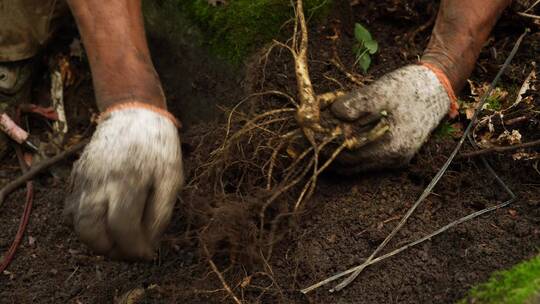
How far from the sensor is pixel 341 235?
1.77m

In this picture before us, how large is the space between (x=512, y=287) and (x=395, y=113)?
0.62m

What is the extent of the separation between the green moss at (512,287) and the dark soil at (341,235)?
0.04 metres

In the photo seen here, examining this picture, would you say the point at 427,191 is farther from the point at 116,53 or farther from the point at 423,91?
the point at 116,53

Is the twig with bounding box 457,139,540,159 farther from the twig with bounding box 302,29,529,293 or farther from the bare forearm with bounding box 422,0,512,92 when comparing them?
the bare forearm with bounding box 422,0,512,92

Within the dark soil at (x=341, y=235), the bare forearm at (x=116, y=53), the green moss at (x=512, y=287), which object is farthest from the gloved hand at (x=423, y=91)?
the bare forearm at (x=116, y=53)

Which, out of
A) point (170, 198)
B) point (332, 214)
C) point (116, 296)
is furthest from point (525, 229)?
point (116, 296)

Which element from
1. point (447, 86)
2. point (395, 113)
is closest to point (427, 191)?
point (395, 113)

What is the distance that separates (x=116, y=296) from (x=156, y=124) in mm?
559

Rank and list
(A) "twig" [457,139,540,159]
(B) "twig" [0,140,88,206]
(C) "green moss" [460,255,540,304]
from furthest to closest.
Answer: (B) "twig" [0,140,88,206], (A) "twig" [457,139,540,159], (C) "green moss" [460,255,540,304]

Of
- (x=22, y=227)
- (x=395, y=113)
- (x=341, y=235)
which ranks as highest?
(x=395, y=113)

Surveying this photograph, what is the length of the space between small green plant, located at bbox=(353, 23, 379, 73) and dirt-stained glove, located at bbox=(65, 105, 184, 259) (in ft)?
2.82

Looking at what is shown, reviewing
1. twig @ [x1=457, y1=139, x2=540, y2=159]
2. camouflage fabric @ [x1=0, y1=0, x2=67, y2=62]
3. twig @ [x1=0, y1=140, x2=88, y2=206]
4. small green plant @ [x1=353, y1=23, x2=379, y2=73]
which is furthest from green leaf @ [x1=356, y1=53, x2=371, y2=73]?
camouflage fabric @ [x1=0, y1=0, x2=67, y2=62]

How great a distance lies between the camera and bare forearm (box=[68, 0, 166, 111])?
1737 mm

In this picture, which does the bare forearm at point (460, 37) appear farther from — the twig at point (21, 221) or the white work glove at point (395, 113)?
the twig at point (21, 221)
